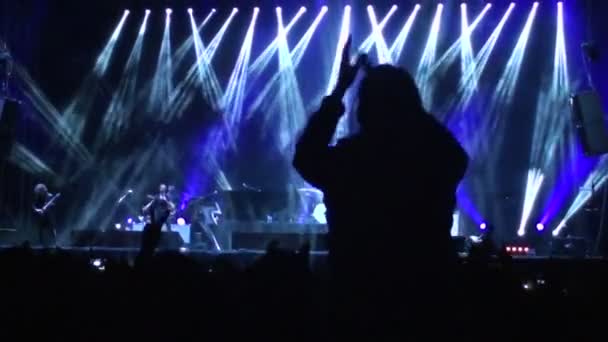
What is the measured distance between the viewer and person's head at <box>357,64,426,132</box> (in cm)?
212

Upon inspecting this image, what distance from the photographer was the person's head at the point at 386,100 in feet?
6.97

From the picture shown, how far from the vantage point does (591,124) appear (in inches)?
438

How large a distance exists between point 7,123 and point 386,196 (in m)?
11.3

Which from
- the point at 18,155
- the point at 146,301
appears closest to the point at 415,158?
the point at 146,301

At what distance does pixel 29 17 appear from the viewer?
567 inches

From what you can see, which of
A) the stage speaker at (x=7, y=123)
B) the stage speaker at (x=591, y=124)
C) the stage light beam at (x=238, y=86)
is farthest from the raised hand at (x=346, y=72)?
the stage light beam at (x=238, y=86)

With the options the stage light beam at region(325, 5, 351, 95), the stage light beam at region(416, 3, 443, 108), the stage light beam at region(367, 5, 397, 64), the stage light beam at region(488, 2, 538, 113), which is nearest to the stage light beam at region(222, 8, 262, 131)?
the stage light beam at region(325, 5, 351, 95)

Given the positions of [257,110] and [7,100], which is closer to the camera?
[7,100]

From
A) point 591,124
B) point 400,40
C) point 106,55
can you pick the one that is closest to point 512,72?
point 400,40

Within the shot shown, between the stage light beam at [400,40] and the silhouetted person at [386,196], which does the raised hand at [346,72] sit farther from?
the stage light beam at [400,40]

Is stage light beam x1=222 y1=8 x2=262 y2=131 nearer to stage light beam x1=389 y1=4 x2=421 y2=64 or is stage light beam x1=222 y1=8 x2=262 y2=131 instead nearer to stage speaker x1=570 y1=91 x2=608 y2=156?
stage light beam x1=389 y1=4 x2=421 y2=64

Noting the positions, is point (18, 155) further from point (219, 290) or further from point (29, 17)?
point (219, 290)

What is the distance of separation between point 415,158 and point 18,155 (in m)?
14.1

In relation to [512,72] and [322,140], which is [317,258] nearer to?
[322,140]
